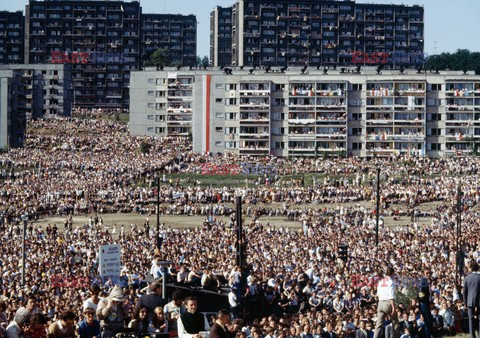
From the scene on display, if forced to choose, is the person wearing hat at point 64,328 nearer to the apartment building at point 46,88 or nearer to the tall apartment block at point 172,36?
the apartment building at point 46,88

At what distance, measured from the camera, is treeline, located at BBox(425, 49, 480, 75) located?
598ft

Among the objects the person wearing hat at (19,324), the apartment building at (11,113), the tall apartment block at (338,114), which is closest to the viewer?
the person wearing hat at (19,324)

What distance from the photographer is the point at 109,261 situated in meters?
28.6

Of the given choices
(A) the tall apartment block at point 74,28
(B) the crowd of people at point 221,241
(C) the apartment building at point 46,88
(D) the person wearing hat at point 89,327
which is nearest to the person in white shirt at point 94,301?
(B) the crowd of people at point 221,241

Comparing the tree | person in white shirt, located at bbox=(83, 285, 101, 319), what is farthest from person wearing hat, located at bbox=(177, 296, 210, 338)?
the tree

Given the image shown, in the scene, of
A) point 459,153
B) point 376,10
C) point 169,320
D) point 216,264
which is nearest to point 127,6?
point 376,10

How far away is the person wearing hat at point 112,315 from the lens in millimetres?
17047

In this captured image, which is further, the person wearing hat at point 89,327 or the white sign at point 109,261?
the white sign at point 109,261

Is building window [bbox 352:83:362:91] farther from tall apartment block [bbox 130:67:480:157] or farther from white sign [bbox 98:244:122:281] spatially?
white sign [bbox 98:244:122:281]

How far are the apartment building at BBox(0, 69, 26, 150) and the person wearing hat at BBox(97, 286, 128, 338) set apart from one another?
356ft

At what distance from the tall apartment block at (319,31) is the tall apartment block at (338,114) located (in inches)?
2270

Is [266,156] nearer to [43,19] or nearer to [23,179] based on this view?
[23,179]

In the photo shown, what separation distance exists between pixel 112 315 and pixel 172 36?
598 ft

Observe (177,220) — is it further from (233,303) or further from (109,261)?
(233,303)
